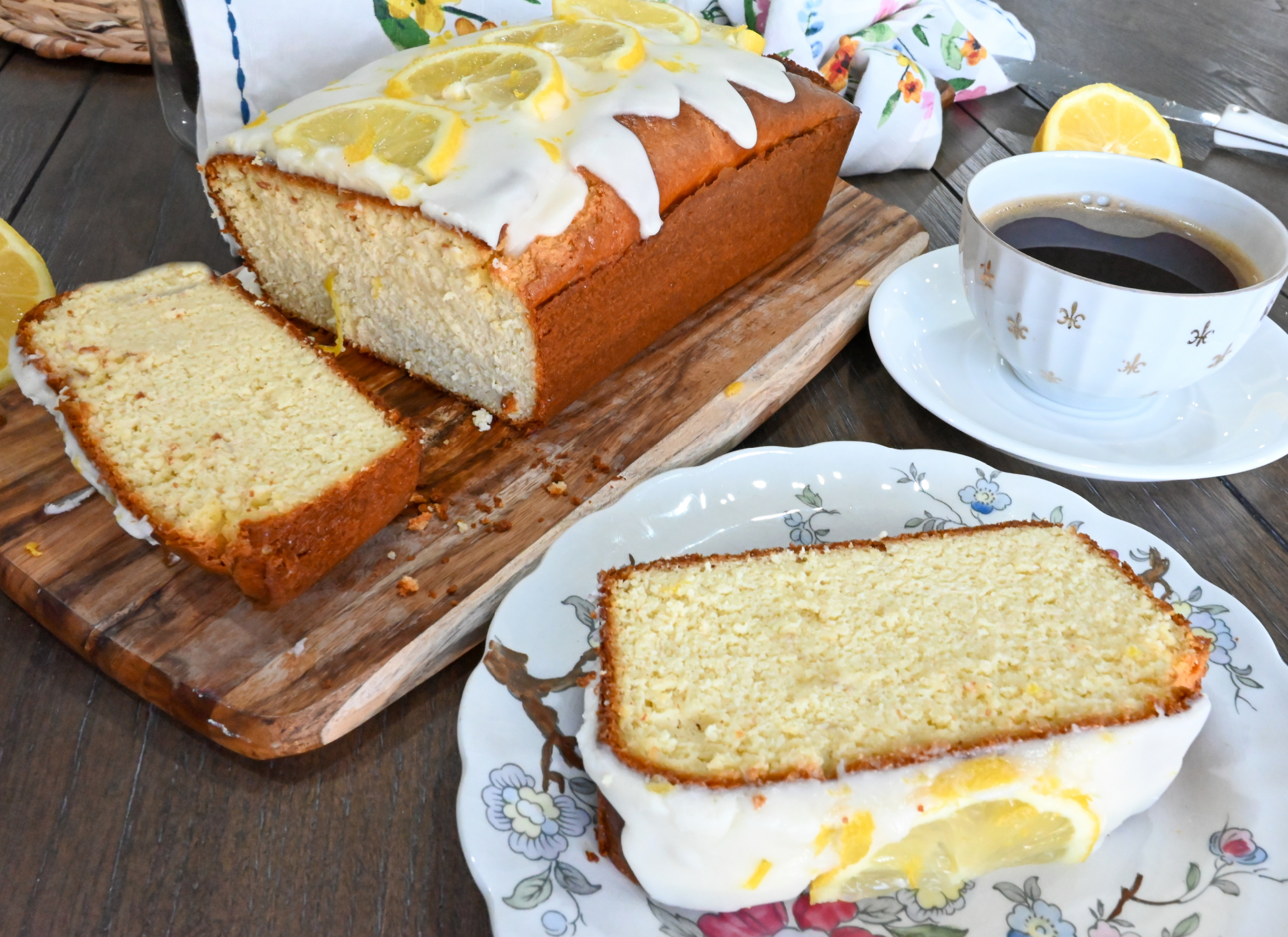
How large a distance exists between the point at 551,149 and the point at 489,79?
1.11 ft

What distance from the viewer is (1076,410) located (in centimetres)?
212

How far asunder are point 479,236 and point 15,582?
3.37 feet

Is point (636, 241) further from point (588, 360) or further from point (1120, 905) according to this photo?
point (1120, 905)

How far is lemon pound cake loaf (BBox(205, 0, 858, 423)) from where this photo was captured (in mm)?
1956

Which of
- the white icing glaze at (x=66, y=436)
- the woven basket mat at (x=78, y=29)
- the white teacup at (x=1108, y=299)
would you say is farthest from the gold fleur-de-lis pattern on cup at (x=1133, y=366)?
the woven basket mat at (x=78, y=29)

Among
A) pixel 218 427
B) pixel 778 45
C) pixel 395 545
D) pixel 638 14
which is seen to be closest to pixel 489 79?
pixel 638 14

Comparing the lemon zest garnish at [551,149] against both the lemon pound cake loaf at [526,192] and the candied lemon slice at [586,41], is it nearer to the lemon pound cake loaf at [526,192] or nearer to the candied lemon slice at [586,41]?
the lemon pound cake loaf at [526,192]

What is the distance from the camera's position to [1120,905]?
1.29 meters

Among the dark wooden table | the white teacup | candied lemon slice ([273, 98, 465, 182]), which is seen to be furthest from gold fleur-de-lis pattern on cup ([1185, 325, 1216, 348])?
candied lemon slice ([273, 98, 465, 182])

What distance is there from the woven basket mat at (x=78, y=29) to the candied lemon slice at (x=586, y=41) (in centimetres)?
168

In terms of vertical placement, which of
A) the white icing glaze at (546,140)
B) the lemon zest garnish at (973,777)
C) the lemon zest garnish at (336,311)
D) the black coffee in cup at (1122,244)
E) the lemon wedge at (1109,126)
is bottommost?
A: the lemon zest garnish at (336,311)

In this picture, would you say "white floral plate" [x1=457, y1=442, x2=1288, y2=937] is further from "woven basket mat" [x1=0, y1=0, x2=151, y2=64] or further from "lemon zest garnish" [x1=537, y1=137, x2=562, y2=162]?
"woven basket mat" [x1=0, y1=0, x2=151, y2=64]

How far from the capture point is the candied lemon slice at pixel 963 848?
1239mm

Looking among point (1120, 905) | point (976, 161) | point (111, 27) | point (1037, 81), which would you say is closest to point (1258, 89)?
point (1037, 81)
